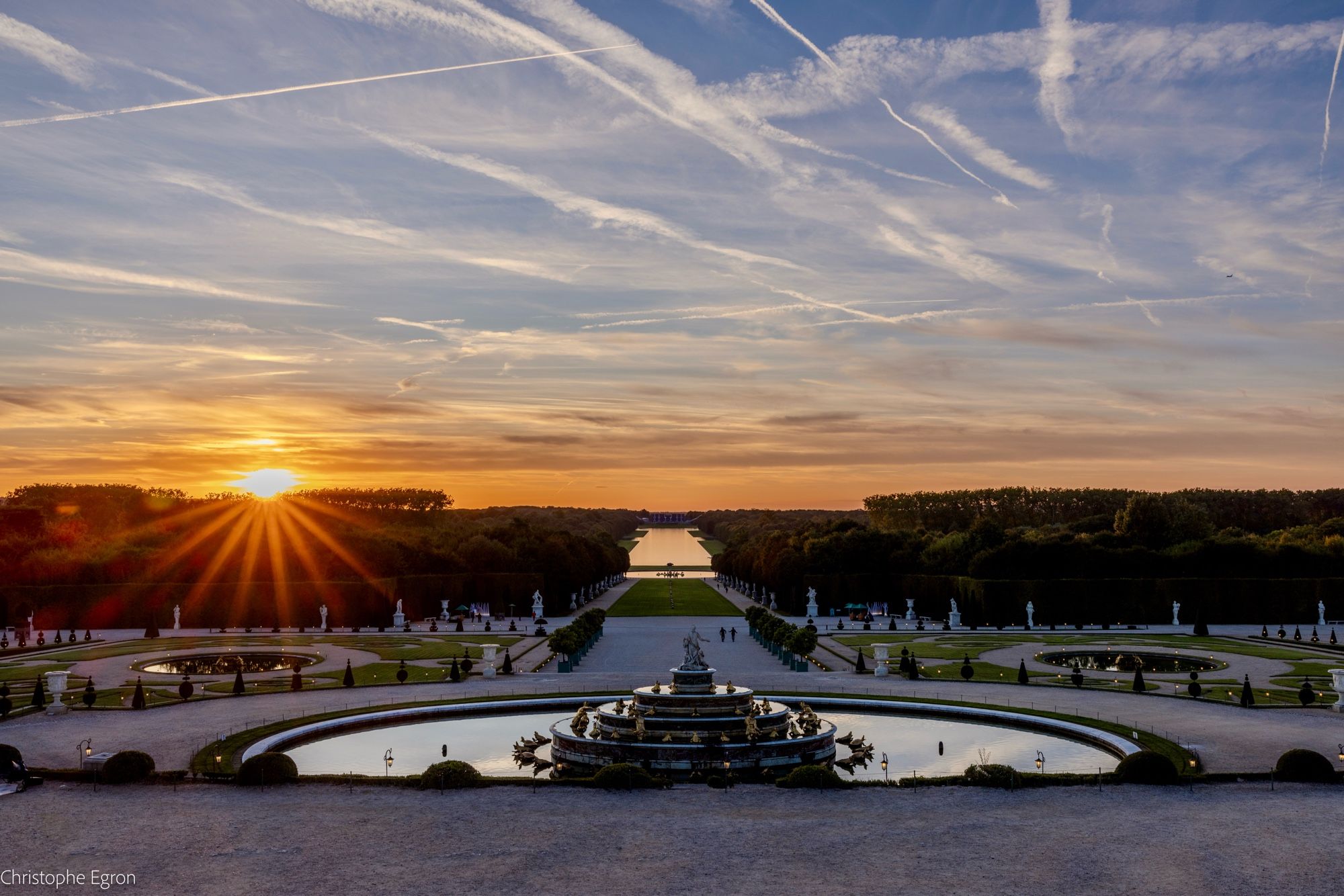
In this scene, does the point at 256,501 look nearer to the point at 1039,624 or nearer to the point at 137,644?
the point at 137,644

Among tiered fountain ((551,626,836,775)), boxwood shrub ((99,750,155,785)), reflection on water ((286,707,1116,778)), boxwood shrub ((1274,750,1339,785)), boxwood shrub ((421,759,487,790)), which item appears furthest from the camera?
tiered fountain ((551,626,836,775))

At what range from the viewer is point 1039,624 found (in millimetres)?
78312

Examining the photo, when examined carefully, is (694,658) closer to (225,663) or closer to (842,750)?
(842,750)

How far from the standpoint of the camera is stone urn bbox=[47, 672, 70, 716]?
131 ft

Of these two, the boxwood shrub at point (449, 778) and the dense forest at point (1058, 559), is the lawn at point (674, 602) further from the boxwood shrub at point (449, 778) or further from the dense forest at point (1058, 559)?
the boxwood shrub at point (449, 778)

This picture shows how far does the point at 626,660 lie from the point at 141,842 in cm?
3489

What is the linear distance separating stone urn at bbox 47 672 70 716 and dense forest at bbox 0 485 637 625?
3768 cm

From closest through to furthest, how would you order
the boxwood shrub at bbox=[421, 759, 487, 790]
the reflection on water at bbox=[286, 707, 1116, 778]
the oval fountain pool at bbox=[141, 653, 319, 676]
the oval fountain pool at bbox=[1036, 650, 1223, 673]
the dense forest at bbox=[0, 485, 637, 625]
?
1. the boxwood shrub at bbox=[421, 759, 487, 790]
2. the reflection on water at bbox=[286, 707, 1116, 778]
3. the oval fountain pool at bbox=[1036, 650, 1223, 673]
4. the oval fountain pool at bbox=[141, 653, 319, 676]
5. the dense forest at bbox=[0, 485, 637, 625]

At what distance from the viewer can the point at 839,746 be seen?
34281mm

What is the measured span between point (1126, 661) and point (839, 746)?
91.8ft

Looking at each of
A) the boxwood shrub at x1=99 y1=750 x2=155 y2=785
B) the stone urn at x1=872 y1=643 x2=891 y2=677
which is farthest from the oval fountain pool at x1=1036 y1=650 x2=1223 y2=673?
the boxwood shrub at x1=99 y1=750 x2=155 y2=785

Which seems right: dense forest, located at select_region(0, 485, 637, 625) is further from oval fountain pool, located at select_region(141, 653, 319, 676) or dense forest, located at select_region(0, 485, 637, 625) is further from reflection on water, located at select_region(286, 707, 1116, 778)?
reflection on water, located at select_region(286, 707, 1116, 778)

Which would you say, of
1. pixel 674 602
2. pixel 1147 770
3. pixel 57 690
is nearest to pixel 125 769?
pixel 57 690

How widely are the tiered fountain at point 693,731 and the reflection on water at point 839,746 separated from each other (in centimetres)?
121
